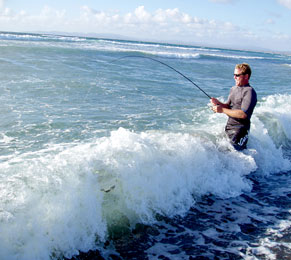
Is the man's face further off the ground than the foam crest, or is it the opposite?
the man's face

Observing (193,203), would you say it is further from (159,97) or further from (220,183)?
(159,97)

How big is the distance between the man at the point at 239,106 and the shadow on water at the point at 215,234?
1113mm

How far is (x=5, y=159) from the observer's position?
5086mm

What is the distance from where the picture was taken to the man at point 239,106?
15.8ft

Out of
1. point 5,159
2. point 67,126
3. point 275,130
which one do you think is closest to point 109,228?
point 5,159

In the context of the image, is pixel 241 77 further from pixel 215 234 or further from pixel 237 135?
pixel 215 234

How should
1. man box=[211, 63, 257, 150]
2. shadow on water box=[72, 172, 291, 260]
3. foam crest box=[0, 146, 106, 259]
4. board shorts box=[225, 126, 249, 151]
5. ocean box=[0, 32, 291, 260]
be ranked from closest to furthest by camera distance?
foam crest box=[0, 146, 106, 259], ocean box=[0, 32, 291, 260], shadow on water box=[72, 172, 291, 260], man box=[211, 63, 257, 150], board shorts box=[225, 126, 249, 151]

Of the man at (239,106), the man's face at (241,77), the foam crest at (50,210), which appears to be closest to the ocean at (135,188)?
the foam crest at (50,210)

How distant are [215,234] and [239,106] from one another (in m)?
2.10

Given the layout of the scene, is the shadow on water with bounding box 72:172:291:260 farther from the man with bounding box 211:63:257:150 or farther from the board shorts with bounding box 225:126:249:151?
the man with bounding box 211:63:257:150

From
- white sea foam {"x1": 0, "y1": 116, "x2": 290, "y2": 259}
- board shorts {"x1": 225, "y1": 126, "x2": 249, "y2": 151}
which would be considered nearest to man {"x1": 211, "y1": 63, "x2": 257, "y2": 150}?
board shorts {"x1": 225, "y1": 126, "x2": 249, "y2": 151}

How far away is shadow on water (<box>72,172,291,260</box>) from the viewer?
3.69 metres

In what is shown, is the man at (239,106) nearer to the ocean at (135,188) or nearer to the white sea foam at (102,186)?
the ocean at (135,188)

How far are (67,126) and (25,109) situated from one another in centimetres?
174
